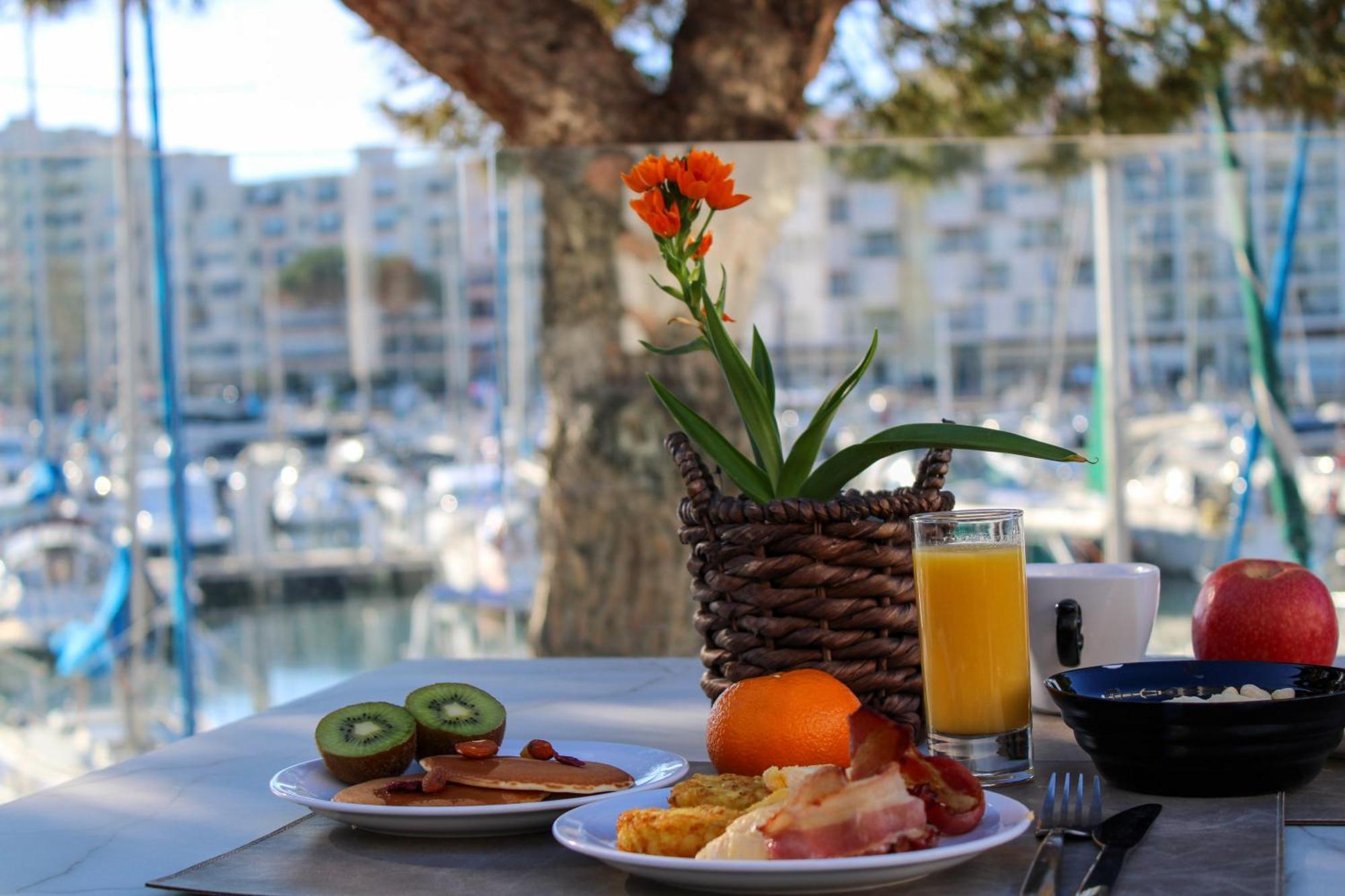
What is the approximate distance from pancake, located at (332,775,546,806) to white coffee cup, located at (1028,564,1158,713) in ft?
1.45

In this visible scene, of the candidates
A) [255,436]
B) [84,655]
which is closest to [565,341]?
[255,436]

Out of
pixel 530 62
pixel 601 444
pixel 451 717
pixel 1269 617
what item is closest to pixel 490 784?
pixel 451 717

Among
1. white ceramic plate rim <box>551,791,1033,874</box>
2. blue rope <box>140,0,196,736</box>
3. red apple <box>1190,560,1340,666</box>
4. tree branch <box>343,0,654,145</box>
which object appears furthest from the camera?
blue rope <box>140,0,196,736</box>

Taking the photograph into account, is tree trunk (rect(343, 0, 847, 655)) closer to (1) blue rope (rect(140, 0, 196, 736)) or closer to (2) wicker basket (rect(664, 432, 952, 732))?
(1) blue rope (rect(140, 0, 196, 736))

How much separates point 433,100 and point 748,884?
380 centimetres

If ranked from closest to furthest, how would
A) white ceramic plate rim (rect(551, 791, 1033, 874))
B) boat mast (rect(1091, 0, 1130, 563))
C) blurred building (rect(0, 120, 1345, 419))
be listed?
white ceramic plate rim (rect(551, 791, 1033, 874)) < blurred building (rect(0, 120, 1345, 419)) < boat mast (rect(1091, 0, 1130, 563))

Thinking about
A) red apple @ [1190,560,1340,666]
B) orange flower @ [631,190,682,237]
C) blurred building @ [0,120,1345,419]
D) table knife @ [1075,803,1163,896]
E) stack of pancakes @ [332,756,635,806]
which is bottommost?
table knife @ [1075,803,1163,896]

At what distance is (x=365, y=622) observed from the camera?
4.12m

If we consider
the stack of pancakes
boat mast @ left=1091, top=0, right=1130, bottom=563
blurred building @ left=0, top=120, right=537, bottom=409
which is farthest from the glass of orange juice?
blurred building @ left=0, top=120, right=537, bottom=409

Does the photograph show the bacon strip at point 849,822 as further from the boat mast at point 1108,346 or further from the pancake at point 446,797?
the boat mast at point 1108,346

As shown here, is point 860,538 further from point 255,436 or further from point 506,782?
point 255,436

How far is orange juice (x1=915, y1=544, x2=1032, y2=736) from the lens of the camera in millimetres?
924

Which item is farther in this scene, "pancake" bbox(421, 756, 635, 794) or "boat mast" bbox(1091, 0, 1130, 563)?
"boat mast" bbox(1091, 0, 1130, 563)

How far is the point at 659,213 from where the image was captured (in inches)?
39.0
